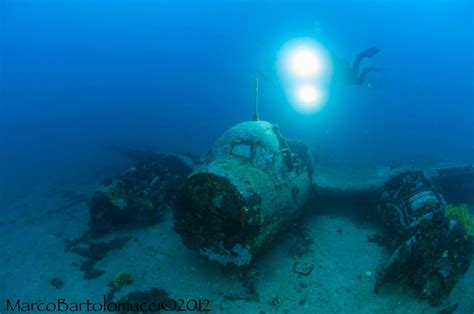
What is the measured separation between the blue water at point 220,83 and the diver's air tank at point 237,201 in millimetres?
5865

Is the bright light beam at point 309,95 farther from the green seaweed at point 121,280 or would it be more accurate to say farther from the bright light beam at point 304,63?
the green seaweed at point 121,280

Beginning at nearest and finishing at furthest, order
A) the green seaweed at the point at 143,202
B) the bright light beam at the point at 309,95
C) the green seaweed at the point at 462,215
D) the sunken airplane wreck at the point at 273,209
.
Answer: the sunken airplane wreck at the point at 273,209 < the green seaweed at the point at 462,215 < the green seaweed at the point at 143,202 < the bright light beam at the point at 309,95

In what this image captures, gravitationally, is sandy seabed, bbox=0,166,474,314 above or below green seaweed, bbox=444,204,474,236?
below

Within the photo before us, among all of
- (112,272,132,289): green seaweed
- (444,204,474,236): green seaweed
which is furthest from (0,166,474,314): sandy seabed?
(444,204,474,236): green seaweed

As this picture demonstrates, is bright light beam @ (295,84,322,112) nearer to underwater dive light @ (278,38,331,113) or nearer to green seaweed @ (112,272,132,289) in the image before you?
underwater dive light @ (278,38,331,113)

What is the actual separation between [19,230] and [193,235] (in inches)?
332

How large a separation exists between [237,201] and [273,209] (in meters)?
1.15

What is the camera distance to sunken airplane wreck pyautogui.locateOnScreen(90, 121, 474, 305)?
7.24m

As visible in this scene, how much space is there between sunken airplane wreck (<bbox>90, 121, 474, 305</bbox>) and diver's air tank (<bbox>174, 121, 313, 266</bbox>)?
0.02 m

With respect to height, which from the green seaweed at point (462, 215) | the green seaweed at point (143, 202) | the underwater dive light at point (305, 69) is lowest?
the green seaweed at point (143, 202)

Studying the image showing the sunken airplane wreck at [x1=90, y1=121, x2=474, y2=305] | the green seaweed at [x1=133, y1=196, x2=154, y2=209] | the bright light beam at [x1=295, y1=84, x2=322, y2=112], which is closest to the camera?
the sunken airplane wreck at [x1=90, y1=121, x2=474, y2=305]

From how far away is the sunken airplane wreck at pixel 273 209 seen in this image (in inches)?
285

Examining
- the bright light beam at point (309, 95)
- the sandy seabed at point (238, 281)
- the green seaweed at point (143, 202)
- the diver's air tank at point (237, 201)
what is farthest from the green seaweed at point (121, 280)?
the bright light beam at point (309, 95)

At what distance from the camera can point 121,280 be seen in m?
8.34
